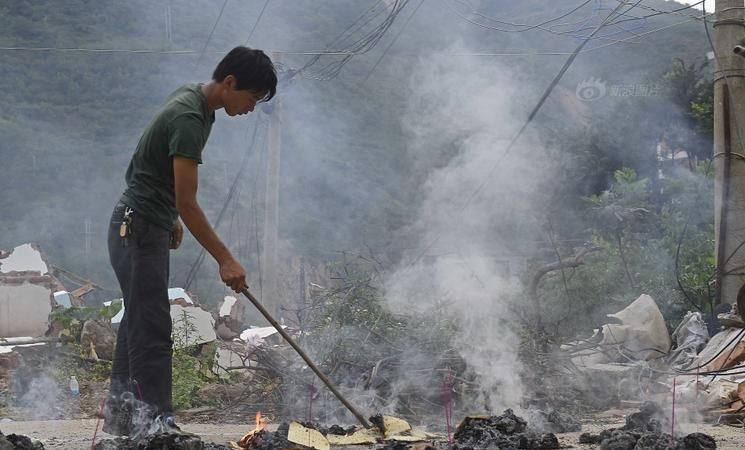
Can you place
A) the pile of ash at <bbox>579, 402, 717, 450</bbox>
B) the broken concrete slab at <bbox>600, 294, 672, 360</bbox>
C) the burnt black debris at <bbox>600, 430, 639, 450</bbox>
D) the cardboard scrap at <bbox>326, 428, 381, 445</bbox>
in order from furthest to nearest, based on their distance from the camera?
the broken concrete slab at <bbox>600, 294, 672, 360</bbox> → the cardboard scrap at <bbox>326, 428, 381, 445</bbox> → the burnt black debris at <bbox>600, 430, 639, 450</bbox> → the pile of ash at <bbox>579, 402, 717, 450</bbox>

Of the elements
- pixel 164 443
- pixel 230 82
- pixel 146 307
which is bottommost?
pixel 164 443

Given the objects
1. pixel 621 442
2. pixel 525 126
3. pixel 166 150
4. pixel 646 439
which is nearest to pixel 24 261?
pixel 525 126

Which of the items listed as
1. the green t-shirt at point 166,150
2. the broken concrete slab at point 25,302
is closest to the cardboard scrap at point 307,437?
the green t-shirt at point 166,150

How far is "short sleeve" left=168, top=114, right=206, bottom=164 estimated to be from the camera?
12.7 ft

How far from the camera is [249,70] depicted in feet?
13.2

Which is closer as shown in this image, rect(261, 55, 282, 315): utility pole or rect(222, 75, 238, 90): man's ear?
rect(222, 75, 238, 90): man's ear

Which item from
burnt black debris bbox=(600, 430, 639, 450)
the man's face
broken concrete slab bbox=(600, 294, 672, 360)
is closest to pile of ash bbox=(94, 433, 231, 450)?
the man's face

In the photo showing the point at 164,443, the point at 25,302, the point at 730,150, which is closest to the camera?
the point at 164,443

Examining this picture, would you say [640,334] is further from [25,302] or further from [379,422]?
[25,302]

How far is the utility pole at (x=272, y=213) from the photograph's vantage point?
14.4m

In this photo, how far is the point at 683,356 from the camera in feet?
27.0

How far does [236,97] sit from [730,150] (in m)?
6.29

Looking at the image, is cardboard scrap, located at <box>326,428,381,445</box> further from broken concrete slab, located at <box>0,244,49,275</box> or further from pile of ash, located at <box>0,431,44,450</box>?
broken concrete slab, located at <box>0,244,49,275</box>

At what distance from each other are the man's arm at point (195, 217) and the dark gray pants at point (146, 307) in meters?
0.29
